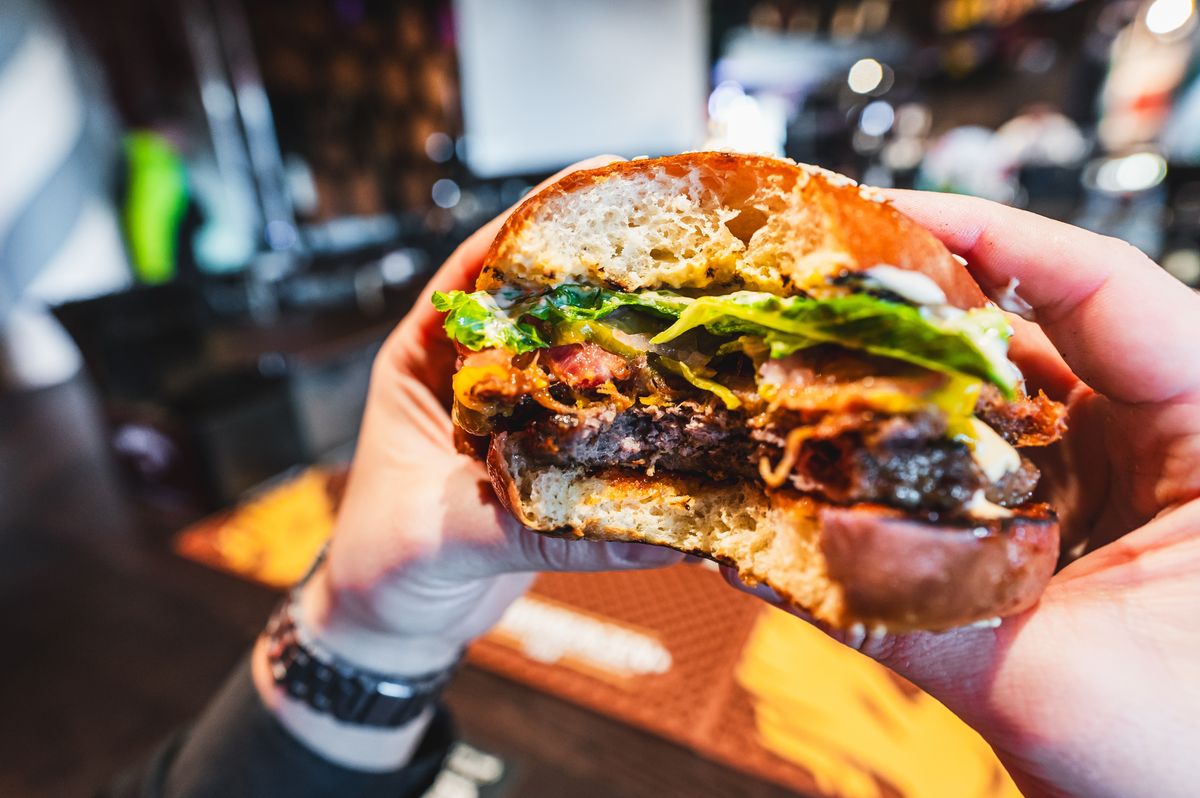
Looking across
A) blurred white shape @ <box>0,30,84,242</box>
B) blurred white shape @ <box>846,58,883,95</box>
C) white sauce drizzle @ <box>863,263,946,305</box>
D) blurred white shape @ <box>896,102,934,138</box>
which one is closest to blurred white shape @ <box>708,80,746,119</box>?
blurred white shape @ <box>846,58,883,95</box>

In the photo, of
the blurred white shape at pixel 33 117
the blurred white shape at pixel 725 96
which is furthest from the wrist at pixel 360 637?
the blurred white shape at pixel 725 96

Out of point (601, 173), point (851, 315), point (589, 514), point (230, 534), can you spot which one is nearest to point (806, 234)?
point (851, 315)

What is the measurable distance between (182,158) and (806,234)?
7658mm

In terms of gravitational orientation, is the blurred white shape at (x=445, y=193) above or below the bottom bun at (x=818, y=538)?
below

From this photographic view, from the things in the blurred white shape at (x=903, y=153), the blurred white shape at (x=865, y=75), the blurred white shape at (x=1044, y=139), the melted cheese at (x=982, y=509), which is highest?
the blurred white shape at (x=865, y=75)

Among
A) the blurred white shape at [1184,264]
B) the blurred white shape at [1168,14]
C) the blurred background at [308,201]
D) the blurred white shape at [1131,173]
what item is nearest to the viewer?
the blurred background at [308,201]

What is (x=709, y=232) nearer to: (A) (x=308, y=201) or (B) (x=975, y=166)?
(A) (x=308, y=201)

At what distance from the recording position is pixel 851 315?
3.27ft

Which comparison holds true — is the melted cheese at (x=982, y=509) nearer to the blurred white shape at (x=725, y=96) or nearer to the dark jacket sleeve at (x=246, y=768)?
the dark jacket sleeve at (x=246, y=768)

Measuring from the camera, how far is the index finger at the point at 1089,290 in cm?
109

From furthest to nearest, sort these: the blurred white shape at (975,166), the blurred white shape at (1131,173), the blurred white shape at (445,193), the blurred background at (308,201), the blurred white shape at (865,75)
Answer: the blurred white shape at (865,75) < the blurred white shape at (975,166) < the blurred white shape at (445,193) < the blurred white shape at (1131,173) < the blurred background at (308,201)

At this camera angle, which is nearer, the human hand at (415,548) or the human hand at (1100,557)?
the human hand at (1100,557)

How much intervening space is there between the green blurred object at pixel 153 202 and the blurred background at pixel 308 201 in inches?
1.7

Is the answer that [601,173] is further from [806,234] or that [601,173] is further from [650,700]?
[650,700]
